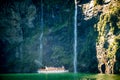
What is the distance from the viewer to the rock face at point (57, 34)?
62906 millimetres

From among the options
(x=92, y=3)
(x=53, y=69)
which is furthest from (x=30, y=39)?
(x=92, y=3)

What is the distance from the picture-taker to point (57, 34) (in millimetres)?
70438

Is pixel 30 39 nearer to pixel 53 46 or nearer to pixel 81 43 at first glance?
pixel 53 46

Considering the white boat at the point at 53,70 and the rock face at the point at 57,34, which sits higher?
the rock face at the point at 57,34

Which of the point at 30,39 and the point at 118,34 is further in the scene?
the point at 30,39

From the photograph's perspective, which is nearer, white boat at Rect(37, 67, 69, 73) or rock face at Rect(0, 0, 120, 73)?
rock face at Rect(0, 0, 120, 73)

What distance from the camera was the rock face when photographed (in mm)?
62906

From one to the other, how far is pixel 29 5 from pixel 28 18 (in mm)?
3116

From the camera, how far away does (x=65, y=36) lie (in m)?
70.0

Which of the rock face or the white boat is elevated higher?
the rock face

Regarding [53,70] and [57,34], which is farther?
[57,34]

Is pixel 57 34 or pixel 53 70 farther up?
pixel 57 34

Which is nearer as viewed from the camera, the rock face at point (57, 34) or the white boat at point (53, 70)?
the rock face at point (57, 34)

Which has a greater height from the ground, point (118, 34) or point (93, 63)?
point (118, 34)
